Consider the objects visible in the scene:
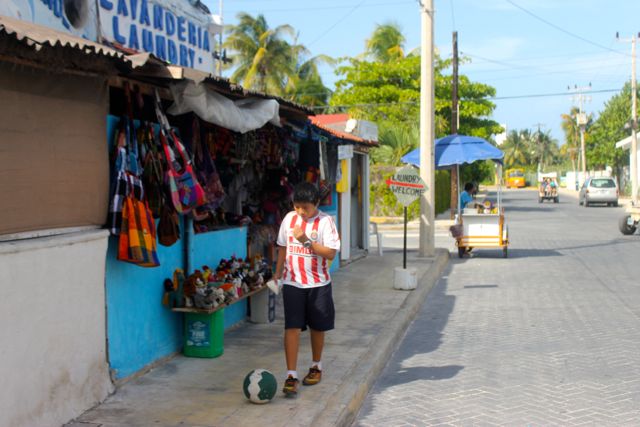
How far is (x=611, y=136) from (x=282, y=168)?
179 feet

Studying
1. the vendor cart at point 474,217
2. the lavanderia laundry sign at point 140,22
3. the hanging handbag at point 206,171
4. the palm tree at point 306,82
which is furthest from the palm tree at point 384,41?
the hanging handbag at point 206,171

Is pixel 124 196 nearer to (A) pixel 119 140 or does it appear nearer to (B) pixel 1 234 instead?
(A) pixel 119 140

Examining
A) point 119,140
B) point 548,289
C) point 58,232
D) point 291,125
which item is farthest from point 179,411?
point 548,289

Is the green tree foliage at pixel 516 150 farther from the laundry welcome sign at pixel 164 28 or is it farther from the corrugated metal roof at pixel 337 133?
the laundry welcome sign at pixel 164 28

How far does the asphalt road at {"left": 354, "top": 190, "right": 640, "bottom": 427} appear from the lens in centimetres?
587

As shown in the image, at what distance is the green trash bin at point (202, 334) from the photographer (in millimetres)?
7047

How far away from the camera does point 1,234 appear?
455 centimetres

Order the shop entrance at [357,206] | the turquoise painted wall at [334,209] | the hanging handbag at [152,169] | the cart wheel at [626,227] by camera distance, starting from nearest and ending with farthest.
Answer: the hanging handbag at [152,169], the turquoise painted wall at [334,209], the shop entrance at [357,206], the cart wheel at [626,227]

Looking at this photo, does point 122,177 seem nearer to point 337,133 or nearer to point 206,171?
point 206,171

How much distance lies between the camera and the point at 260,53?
43.6 meters

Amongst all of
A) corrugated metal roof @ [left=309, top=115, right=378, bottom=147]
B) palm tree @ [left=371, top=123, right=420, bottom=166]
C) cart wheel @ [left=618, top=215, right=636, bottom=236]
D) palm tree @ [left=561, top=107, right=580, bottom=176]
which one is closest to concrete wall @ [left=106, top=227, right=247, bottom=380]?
corrugated metal roof @ [left=309, top=115, right=378, bottom=147]

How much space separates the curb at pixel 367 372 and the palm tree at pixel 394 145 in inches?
734

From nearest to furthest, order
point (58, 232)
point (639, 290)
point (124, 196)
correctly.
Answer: point (58, 232), point (124, 196), point (639, 290)

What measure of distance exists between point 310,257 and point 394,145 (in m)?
24.6
